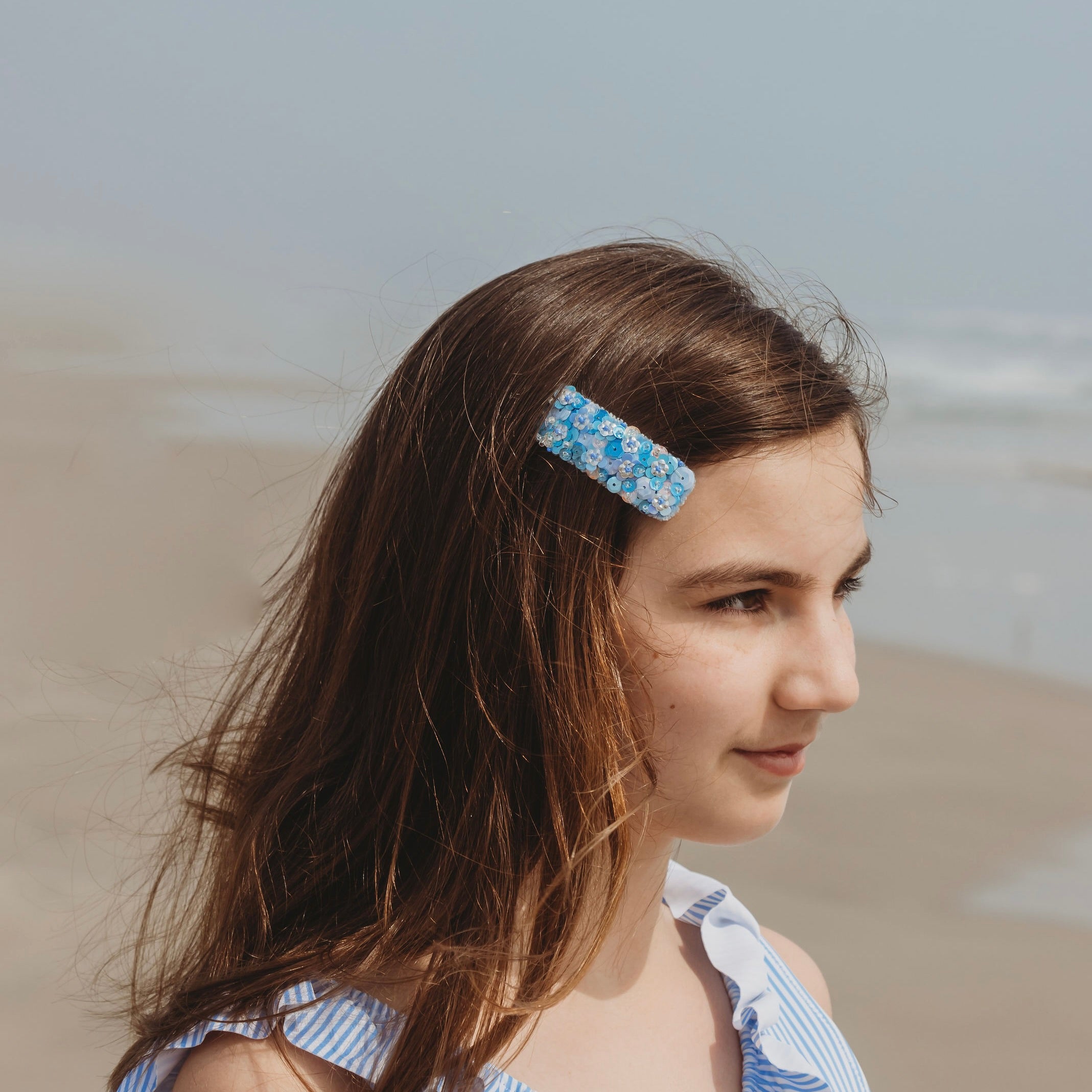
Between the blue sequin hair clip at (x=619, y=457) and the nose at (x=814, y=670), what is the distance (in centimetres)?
23

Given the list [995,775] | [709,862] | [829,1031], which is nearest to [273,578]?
[829,1031]

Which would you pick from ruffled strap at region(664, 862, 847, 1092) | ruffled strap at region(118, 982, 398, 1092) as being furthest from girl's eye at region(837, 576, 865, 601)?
ruffled strap at region(118, 982, 398, 1092)

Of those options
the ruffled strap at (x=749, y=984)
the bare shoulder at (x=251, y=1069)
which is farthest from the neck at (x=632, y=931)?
the bare shoulder at (x=251, y=1069)

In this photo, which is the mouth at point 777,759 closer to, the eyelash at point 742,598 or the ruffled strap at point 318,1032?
the eyelash at point 742,598

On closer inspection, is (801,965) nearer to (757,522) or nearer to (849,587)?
(849,587)

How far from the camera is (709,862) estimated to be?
447 cm

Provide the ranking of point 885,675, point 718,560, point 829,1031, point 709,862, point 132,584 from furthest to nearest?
point 885,675 < point 132,584 < point 709,862 < point 829,1031 < point 718,560

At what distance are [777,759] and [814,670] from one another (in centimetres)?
13

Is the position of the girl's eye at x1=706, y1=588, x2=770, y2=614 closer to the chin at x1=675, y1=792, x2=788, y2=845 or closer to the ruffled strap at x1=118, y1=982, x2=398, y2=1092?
the chin at x1=675, y1=792, x2=788, y2=845

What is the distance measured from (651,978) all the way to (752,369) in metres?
0.91

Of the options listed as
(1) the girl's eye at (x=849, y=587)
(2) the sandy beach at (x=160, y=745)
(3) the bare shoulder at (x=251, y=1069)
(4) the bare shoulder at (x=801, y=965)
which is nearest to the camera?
(3) the bare shoulder at (x=251, y=1069)

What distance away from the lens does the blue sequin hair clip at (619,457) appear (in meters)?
1.38

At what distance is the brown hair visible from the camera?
4.56 ft

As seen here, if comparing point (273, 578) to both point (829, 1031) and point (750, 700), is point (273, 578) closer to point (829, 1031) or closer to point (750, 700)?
point (750, 700)
